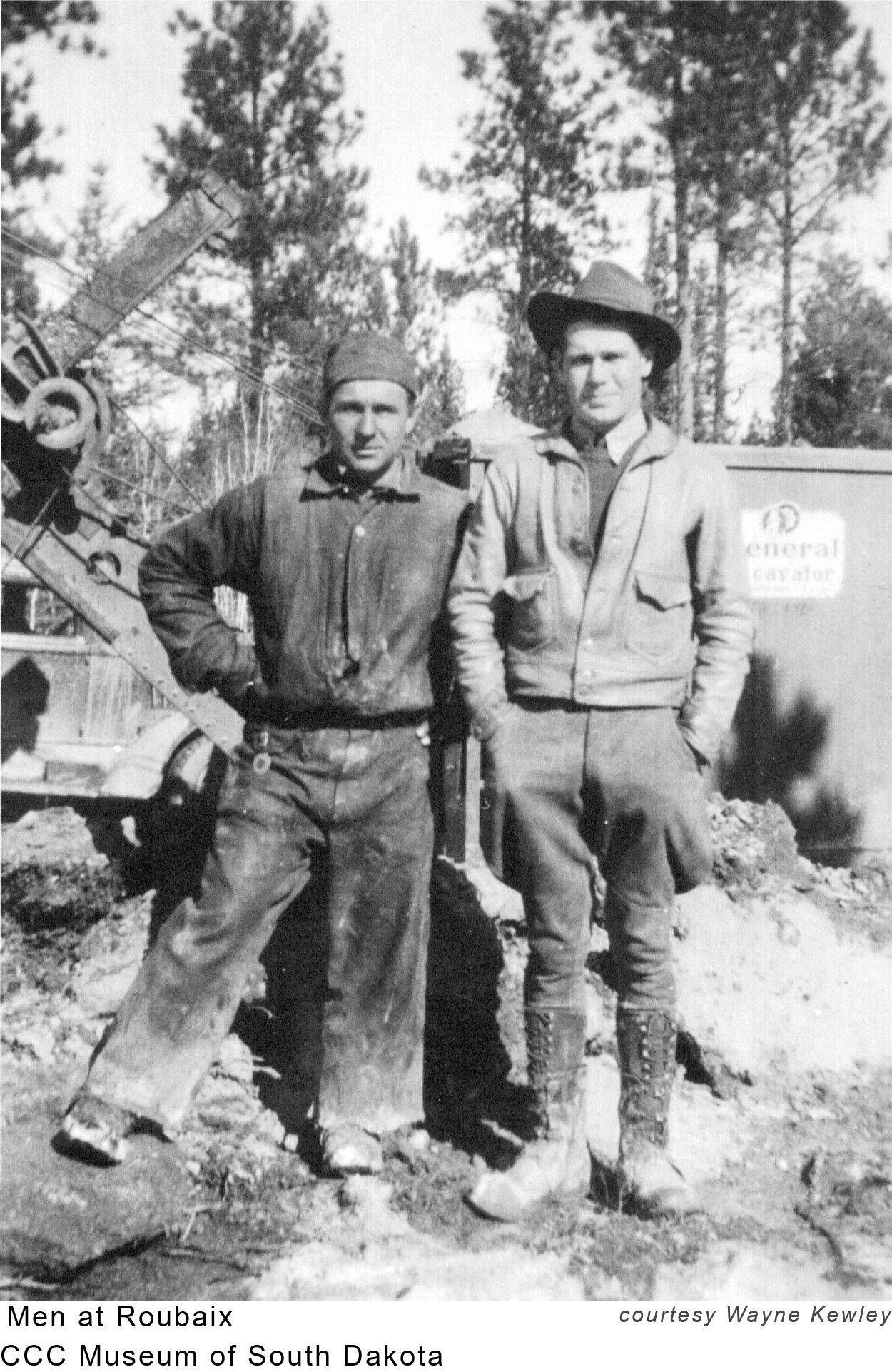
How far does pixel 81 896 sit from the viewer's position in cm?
489

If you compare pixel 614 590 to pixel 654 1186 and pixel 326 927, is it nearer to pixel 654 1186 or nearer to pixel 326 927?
pixel 326 927

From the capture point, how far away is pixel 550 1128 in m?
3.01

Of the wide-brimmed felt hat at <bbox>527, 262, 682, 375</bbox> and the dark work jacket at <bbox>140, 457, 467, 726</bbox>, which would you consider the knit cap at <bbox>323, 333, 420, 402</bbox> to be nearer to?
the dark work jacket at <bbox>140, 457, 467, 726</bbox>

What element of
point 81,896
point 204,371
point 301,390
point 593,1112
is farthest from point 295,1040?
point 204,371

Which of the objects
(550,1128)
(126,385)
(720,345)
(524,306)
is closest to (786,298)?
(720,345)

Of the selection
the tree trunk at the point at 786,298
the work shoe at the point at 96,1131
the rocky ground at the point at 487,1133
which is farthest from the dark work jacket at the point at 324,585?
the tree trunk at the point at 786,298

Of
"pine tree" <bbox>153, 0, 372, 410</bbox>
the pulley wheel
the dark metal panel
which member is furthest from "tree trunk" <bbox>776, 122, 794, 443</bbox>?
the pulley wheel

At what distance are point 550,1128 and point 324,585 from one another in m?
1.50

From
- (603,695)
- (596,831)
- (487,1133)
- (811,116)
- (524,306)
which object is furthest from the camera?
(524,306)

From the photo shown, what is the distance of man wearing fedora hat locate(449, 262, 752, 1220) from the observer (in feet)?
9.54

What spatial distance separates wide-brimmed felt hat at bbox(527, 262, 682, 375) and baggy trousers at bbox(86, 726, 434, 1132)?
3.75ft

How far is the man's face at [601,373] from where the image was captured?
9.73 feet

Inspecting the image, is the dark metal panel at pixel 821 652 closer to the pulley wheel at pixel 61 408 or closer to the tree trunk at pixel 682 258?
the pulley wheel at pixel 61 408

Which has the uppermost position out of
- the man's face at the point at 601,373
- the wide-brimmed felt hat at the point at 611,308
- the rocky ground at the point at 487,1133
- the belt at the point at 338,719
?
the wide-brimmed felt hat at the point at 611,308
